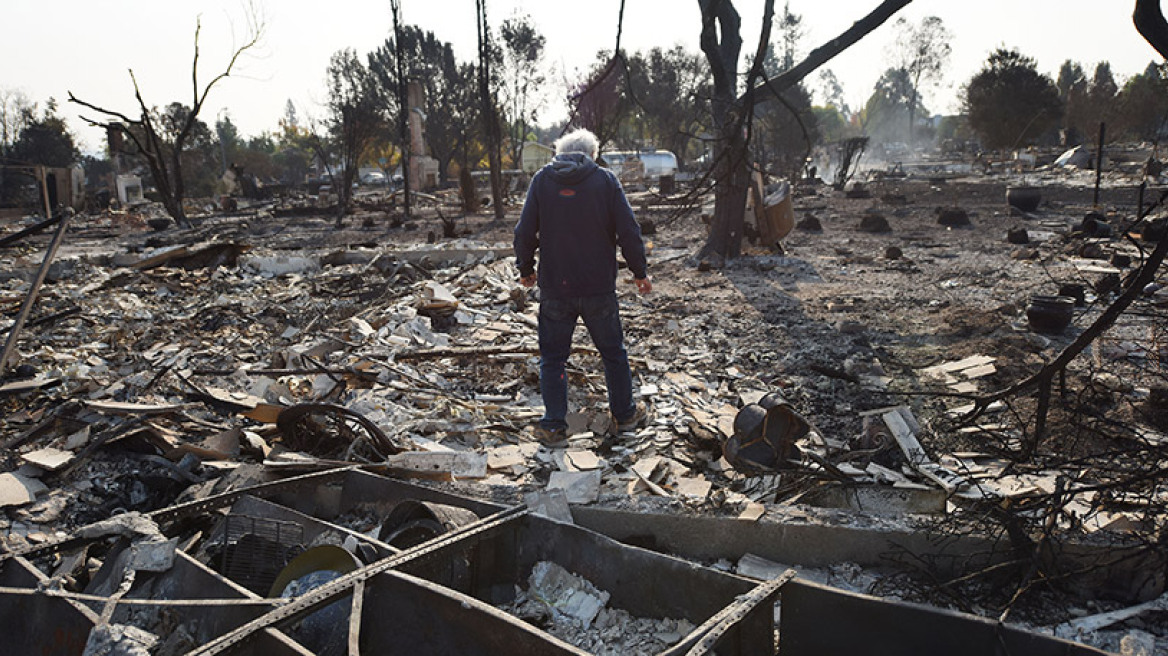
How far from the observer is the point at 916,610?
103 inches

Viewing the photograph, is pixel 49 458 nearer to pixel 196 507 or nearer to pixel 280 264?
pixel 196 507

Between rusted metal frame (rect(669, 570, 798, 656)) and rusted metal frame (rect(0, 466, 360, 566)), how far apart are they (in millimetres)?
2498

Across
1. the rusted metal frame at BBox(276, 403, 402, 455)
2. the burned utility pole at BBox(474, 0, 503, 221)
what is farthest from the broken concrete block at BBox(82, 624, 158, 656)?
the burned utility pole at BBox(474, 0, 503, 221)

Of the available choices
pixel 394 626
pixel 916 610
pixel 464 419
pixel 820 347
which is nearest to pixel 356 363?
pixel 464 419

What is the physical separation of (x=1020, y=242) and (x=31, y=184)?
4012 cm

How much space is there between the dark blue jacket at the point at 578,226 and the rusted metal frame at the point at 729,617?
2.62 metres

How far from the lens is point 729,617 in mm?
2586

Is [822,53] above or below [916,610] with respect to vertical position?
above

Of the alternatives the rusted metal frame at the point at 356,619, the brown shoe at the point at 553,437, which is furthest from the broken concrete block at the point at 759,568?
the brown shoe at the point at 553,437

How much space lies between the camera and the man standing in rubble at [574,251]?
16.2 ft

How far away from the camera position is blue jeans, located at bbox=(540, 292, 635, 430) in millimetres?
5121

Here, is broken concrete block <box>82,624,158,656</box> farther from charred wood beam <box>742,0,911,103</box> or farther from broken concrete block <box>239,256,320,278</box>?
broken concrete block <box>239,256,320,278</box>

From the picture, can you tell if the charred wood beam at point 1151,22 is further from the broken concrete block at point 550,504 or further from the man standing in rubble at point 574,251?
the broken concrete block at point 550,504

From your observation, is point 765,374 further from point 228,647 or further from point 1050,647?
point 228,647
